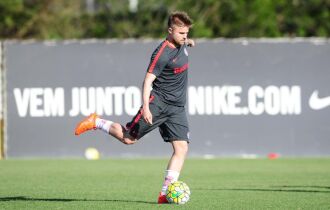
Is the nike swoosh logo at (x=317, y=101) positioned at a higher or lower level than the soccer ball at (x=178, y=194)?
higher

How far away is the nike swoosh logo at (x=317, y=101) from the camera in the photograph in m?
21.4

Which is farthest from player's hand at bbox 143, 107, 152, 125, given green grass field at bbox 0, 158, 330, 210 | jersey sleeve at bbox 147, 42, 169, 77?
green grass field at bbox 0, 158, 330, 210

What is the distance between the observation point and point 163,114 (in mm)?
10969

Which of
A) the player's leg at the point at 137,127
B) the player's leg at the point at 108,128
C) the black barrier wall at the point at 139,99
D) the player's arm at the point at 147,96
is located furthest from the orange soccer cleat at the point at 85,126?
the black barrier wall at the point at 139,99

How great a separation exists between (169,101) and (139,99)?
10.2 meters

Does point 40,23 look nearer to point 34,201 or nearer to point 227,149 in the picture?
point 227,149

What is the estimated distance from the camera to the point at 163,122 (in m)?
11.0

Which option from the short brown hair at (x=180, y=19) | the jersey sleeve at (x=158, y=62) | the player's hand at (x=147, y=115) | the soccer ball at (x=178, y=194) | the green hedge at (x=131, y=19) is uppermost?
the green hedge at (x=131, y=19)

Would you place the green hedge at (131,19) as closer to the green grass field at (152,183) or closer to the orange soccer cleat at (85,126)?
the green grass field at (152,183)

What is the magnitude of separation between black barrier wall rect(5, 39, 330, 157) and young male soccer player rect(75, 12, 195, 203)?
32.9 ft

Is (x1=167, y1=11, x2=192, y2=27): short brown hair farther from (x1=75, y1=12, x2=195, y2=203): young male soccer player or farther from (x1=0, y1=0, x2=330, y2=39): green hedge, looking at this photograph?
(x1=0, y1=0, x2=330, y2=39): green hedge

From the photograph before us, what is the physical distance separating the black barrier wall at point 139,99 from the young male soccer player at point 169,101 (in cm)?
1003

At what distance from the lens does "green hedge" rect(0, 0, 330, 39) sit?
118 ft

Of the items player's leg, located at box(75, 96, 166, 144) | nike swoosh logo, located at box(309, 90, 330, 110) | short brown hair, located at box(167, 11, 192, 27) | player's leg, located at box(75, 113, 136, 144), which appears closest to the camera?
short brown hair, located at box(167, 11, 192, 27)
